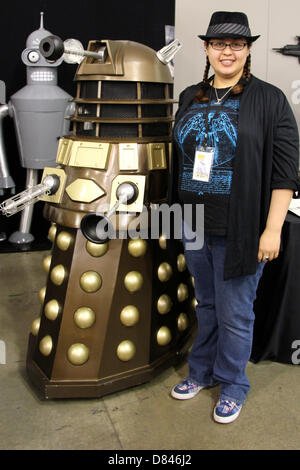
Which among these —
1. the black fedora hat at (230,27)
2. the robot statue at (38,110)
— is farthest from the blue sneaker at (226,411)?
the robot statue at (38,110)

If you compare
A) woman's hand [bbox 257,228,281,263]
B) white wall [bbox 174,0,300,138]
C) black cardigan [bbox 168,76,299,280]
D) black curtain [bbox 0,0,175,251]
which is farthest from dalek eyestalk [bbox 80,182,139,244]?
white wall [bbox 174,0,300,138]

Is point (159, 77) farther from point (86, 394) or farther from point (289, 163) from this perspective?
point (86, 394)

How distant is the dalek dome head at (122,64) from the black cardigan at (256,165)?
49 cm

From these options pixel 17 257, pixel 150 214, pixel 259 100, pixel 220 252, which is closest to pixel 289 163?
pixel 259 100

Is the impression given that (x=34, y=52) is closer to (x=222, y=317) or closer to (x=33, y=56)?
(x=33, y=56)

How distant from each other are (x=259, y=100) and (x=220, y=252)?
58 centimetres

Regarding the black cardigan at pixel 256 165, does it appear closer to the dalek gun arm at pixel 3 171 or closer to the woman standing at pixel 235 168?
the woman standing at pixel 235 168

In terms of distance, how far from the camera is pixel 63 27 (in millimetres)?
4359

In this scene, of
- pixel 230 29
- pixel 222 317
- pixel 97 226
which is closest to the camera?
pixel 230 29

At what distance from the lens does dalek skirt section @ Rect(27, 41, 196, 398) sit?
215 cm

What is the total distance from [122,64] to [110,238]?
72 cm

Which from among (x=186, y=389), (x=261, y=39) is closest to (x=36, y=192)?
(x=186, y=389)

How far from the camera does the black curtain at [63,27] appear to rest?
4.25 meters
